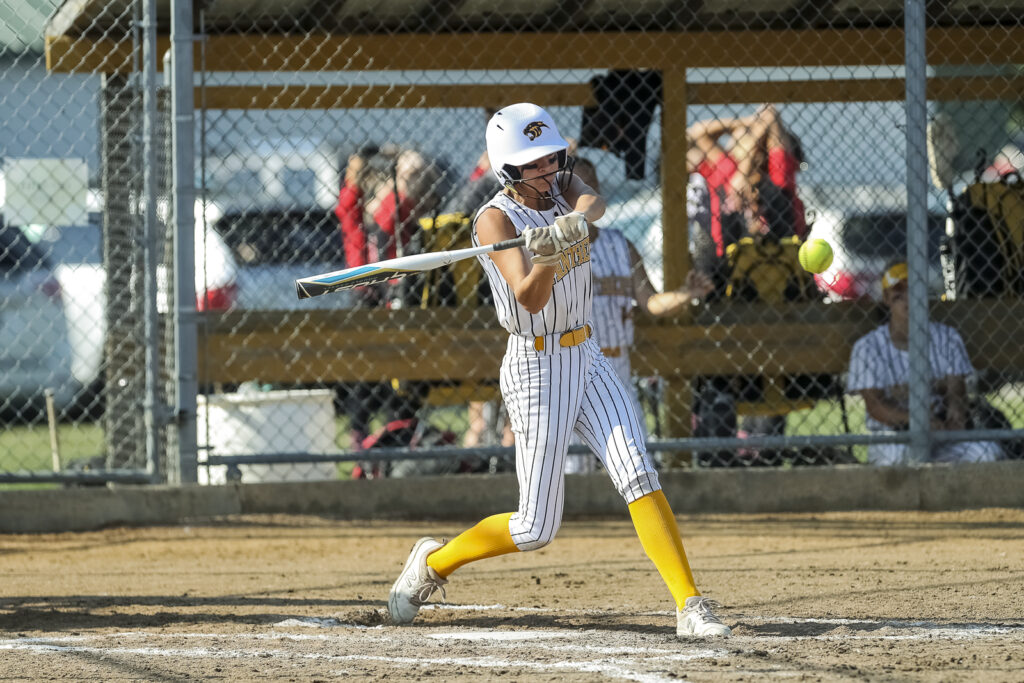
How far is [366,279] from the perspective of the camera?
13.7ft

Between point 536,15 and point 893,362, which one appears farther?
point 536,15

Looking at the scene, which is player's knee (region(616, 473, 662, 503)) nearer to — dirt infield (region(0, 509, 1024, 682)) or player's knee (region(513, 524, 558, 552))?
player's knee (region(513, 524, 558, 552))

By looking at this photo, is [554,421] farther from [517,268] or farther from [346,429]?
[346,429]

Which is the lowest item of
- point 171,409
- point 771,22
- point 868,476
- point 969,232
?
point 868,476

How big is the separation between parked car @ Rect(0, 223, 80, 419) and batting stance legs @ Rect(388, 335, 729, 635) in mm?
7024

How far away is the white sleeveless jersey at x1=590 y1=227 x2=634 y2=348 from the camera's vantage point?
649 centimetres

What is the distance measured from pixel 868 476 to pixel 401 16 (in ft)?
11.4

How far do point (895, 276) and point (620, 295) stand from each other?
1597 millimetres

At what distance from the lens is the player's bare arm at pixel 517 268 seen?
12.3 ft

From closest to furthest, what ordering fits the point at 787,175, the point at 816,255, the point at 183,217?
the point at 816,255, the point at 183,217, the point at 787,175

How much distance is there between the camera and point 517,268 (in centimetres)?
384

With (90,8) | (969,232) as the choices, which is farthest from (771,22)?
(90,8)

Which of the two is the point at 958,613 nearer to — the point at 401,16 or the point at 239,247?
the point at 401,16

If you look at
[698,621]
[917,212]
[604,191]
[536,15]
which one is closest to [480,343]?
[604,191]
